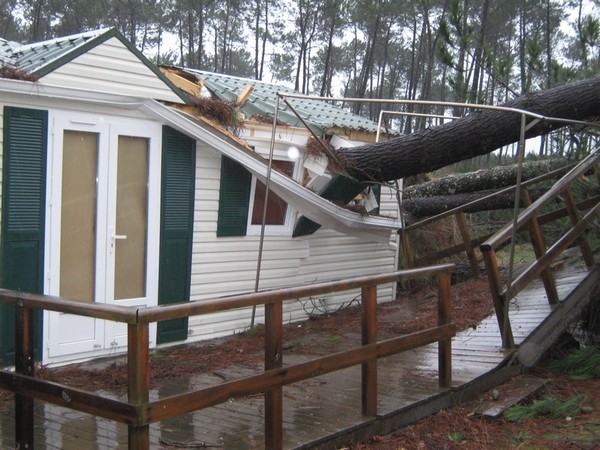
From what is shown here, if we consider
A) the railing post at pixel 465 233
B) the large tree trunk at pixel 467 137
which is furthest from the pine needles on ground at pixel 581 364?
the railing post at pixel 465 233

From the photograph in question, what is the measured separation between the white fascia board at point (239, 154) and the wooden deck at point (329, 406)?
6.65 feet

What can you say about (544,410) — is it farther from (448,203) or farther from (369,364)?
(448,203)

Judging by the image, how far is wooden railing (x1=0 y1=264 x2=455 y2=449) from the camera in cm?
336

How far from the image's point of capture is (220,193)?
7977 millimetres

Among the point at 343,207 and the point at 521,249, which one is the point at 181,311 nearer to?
the point at 343,207

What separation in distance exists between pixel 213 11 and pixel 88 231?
28723 millimetres

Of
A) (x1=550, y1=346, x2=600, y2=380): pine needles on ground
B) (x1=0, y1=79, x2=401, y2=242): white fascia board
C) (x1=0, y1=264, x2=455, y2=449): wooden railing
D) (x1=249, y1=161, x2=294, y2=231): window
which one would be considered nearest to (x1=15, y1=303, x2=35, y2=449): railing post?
(x1=0, y1=264, x2=455, y2=449): wooden railing

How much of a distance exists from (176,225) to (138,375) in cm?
424

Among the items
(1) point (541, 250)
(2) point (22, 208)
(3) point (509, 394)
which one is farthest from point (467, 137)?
(2) point (22, 208)

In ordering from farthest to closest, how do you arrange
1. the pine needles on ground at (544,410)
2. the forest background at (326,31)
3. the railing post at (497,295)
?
1. the forest background at (326,31)
2. the railing post at (497,295)
3. the pine needles on ground at (544,410)

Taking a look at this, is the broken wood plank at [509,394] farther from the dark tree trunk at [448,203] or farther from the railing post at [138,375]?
the dark tree trunk at [448,203]

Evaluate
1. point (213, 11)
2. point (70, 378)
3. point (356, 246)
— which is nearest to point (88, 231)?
point (70, 378)

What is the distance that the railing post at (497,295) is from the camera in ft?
20.8

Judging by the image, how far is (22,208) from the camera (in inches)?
241
